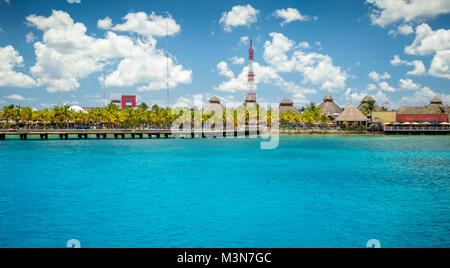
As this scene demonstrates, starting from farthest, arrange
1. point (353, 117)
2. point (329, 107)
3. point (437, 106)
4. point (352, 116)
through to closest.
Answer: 1. point (329, 107)
2. point (437, 106)
3. point (352, 116)
4. point (353, 117)

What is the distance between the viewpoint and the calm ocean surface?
15062 mm

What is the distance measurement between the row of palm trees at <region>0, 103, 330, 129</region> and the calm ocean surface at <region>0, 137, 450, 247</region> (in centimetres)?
6529

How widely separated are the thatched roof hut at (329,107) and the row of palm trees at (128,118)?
12.7 metres

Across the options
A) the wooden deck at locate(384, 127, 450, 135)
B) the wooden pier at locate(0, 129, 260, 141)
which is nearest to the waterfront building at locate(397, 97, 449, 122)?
the wooden deck at locate(384, 127, 450, 135)

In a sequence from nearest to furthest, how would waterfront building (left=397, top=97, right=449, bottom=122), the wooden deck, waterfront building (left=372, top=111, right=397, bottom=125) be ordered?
1. the wooden deck
2. waterfront building (left=397, top=97, right=449, bottom=122)
3. waterfront building (left=372, top=111, right=397, bottom=125)

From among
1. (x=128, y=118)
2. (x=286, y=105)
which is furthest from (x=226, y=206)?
(x=286, y=105)

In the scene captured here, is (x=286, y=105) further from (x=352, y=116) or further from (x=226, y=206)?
(x=226, y=206)

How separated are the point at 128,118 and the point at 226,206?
8725 cm

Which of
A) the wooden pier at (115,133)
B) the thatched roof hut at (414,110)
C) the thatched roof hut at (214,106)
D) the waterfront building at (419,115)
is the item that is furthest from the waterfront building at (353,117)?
the thatched roof hut at (214,106)

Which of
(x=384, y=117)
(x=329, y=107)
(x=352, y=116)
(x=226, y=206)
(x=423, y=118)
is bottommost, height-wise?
(x=226, y=206)

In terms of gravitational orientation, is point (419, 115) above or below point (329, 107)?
below

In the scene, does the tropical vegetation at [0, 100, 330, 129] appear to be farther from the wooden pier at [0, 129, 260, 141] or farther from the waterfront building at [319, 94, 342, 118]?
the waterfront building at [319, 94, 342, 118]

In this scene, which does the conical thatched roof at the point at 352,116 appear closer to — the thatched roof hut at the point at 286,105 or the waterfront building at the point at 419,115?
the waterfront building at the point at 419,115

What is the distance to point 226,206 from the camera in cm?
2044
